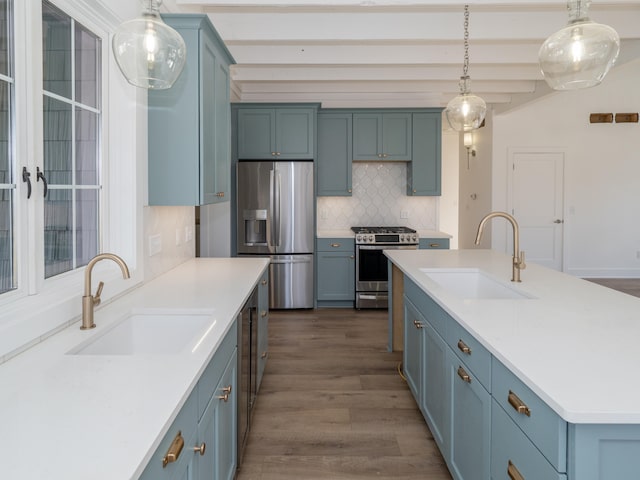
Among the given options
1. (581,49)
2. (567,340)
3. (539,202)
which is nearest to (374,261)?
(539,202)

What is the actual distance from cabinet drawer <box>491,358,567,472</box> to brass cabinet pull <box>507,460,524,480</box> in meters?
0.14

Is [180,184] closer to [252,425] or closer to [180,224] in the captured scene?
[180,224]

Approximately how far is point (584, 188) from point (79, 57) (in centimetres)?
777

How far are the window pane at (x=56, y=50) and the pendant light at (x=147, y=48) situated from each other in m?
0.31

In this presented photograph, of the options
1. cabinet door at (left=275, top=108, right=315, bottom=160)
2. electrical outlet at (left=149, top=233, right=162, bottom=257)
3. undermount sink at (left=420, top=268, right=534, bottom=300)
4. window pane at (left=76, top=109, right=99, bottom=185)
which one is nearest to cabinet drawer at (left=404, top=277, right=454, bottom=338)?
undermount sink at (left=420, top=268, right=534, bottom=300)

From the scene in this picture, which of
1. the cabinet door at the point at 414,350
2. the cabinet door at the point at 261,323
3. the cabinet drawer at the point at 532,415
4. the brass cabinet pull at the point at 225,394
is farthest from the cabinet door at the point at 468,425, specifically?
the cabinet door at the point at 261,323

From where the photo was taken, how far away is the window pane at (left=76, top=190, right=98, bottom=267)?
2131 mm

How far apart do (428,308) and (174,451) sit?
66.2 inches

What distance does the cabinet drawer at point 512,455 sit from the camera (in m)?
1.22

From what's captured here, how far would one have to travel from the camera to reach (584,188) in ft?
25.2

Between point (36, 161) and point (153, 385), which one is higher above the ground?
point (36, 161)

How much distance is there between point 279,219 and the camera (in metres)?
5.59

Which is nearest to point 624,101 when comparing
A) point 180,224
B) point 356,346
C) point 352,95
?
point 352,95

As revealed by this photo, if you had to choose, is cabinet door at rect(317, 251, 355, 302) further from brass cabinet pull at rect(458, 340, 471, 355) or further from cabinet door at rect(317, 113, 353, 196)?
brass cabinet pull at rect(458, 340, 471, 355)
